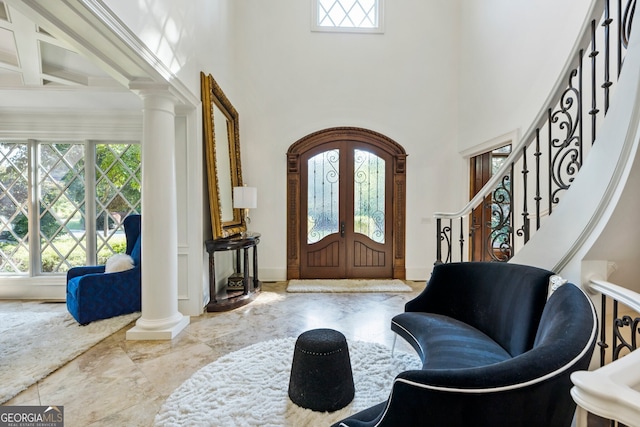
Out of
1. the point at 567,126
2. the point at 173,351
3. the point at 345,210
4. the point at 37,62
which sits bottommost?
the point at 173,351

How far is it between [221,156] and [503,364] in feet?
11.6

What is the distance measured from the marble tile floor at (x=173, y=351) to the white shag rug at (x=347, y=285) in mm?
230

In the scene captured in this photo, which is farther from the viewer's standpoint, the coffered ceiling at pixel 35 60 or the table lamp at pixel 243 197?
the table lamp at pixel 243 197

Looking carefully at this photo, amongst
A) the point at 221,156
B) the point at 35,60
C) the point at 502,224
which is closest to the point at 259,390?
the point at 502,224

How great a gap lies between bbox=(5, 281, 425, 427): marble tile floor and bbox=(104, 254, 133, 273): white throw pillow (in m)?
0.66

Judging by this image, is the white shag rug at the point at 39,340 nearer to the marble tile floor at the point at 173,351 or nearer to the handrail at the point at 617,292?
the marble tile floor at the point at 173,351

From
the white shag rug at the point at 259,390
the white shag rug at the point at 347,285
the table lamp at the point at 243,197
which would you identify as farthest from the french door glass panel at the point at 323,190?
the white shag rug at the point at 259,390

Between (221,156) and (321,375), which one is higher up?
(221,156)

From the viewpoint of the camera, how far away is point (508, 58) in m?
3.72

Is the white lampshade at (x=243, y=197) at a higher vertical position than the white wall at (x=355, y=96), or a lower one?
lower

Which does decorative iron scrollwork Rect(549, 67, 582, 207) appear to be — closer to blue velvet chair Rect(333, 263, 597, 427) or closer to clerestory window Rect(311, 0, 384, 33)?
blue velvet chair Rect(333, 263, 597, 427)

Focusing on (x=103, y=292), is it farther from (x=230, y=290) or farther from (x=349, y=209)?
(x=349, y=209)

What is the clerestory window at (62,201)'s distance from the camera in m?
3.88

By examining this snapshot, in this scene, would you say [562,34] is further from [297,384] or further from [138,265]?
[138,265]
